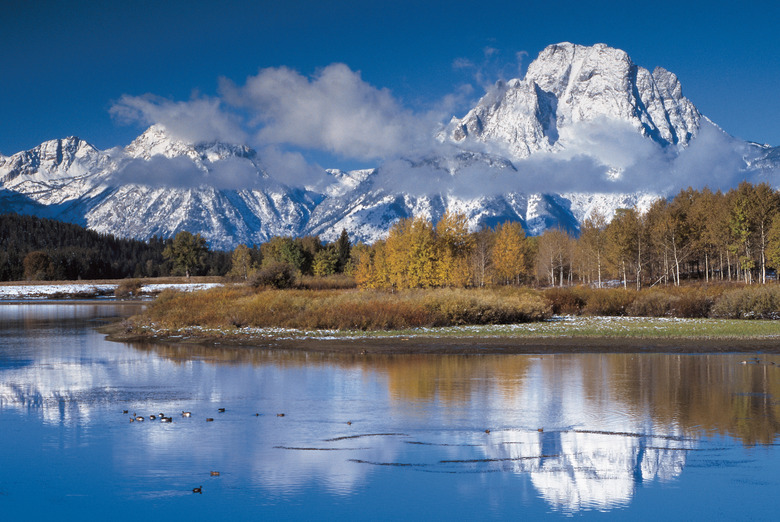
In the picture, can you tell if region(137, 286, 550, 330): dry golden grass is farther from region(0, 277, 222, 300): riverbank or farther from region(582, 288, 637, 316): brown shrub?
region(0, 277, 222, 300): riverbank

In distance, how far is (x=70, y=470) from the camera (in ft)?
39.8

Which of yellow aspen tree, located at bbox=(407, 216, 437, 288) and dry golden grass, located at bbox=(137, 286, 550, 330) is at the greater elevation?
yellow aspen tree, located at bbox=(407, 216, 437, 288)

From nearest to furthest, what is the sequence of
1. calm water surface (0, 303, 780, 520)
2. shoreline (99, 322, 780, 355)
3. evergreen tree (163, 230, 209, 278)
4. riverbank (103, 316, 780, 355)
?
1. calm water surface (0, 303, 780, 520)
2. shoreline (99, 322, 780, 355)
3. riverbank (103, 316, 780, 355)
4. evergreen tree (163, 230, 209, 278)

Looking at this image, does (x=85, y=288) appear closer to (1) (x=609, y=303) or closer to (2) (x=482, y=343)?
(1) (x=609, y=303)

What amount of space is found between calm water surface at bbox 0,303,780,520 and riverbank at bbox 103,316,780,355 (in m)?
6.27

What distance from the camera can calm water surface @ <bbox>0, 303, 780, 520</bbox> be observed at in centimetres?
1043

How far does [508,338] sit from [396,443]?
21254 millimetres

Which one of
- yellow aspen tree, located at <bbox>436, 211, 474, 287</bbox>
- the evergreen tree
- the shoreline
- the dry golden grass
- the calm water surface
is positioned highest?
the evergreen tree

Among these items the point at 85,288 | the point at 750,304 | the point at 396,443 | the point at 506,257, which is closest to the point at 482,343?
the point at 396,443

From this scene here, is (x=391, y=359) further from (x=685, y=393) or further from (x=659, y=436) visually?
(x=659, y=436)

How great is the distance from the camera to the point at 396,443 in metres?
13.8

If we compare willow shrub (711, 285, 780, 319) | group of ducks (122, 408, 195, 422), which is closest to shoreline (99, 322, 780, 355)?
willow shrub (711, 285, 780, 319)

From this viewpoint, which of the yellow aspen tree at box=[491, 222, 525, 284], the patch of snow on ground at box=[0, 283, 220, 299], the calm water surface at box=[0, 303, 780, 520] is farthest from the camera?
the patch of snow on ground at box=[0, 283, 220, 299]

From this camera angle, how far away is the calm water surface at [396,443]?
34.2 ft
